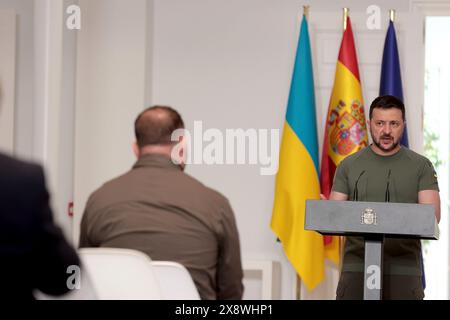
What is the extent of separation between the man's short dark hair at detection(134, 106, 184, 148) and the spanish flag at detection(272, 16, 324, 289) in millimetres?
2615

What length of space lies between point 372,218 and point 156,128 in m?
0.82

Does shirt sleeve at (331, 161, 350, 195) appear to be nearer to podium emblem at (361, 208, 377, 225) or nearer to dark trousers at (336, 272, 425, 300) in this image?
dark trousers at (336, 272, 425, 300)

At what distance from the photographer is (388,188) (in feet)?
11.3

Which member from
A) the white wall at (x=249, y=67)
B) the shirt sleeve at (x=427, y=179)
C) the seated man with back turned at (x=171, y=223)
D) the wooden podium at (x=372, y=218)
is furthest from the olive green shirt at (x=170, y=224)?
the white wall at (x=249, y=67)

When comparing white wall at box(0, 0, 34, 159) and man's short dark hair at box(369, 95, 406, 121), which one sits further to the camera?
white wall at box(0, 0, 34, 159)

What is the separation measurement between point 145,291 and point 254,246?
133 inches

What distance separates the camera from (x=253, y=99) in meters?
5.32

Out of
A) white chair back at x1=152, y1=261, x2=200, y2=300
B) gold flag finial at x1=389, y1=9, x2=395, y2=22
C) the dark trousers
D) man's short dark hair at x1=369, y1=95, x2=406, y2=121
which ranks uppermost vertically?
gold flag finial at x1=389, y1=9, x2=395, y2=22

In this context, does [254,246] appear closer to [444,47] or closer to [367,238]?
[367,238]

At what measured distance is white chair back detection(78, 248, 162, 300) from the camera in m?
1.89

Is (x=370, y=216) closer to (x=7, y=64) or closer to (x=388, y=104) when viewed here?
(x=388, y=104)

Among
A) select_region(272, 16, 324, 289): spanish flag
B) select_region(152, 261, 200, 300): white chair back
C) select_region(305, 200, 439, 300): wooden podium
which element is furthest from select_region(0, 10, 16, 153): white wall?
select_region(152, 261, 200, 300): white chair back
